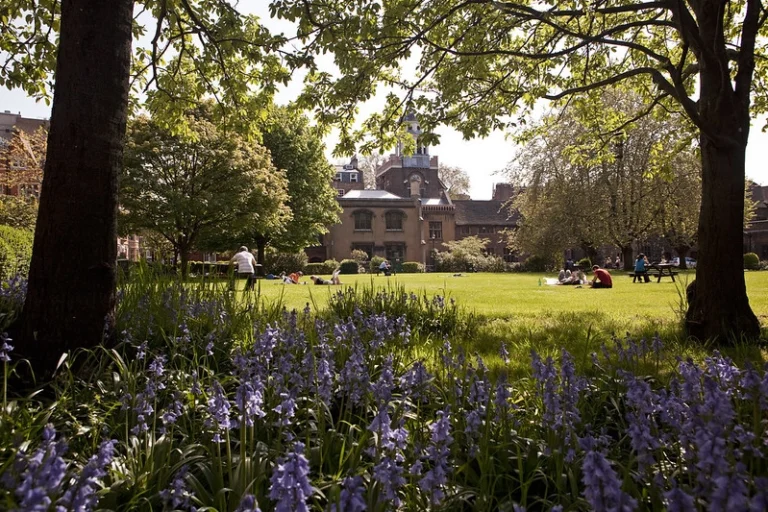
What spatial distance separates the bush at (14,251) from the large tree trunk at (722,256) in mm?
9992

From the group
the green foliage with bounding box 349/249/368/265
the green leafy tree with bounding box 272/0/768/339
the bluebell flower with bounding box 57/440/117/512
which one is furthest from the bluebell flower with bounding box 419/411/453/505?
the green foliage with bounding box 349/249/368/265

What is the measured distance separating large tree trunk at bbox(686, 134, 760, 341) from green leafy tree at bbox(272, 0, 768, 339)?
0.01 meters

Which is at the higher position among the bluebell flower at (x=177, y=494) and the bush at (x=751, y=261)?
the bush at (x=751, y=261)

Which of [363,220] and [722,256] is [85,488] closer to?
[722,256]

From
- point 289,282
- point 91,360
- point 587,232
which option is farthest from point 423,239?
point 91,360

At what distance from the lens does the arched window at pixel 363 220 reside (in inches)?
2283

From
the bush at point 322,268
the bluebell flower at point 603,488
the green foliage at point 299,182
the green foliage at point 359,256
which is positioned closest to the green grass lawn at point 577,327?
the bluebell flower at point 603,488

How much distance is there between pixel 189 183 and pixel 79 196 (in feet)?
64.4

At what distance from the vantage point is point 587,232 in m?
34.7

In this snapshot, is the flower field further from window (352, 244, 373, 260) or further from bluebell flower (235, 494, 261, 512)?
window (352, 244, 373, 260)

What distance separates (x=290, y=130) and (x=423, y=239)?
1143 inches

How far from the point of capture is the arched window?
5800 centimetres

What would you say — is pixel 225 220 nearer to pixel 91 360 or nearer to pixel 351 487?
pixel 91 360

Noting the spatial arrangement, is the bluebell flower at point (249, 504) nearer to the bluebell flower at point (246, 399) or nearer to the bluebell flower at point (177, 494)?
the bluebell flower at point (177, 494)
